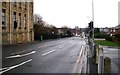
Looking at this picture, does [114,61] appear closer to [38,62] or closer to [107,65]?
[38,62]

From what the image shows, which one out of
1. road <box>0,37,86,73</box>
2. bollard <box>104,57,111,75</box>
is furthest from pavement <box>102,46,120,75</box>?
bollard <box>104,57,111,75</box>

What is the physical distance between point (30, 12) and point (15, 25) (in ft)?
44.5

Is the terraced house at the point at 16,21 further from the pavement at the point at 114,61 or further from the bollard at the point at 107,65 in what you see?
the bollard at the point at 107,65

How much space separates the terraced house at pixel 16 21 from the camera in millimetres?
40438

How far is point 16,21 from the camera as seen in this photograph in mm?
45531

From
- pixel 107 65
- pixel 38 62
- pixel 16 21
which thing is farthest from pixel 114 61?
pixel 16 21

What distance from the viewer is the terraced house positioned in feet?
133

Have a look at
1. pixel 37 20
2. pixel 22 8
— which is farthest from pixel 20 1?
pixel 37 20

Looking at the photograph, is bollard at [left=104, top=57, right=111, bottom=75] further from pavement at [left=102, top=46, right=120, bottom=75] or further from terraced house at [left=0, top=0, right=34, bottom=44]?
terraced house at [left=0, top=0, right=34, bottom=44]

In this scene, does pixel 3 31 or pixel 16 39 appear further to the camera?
pixel 16 39

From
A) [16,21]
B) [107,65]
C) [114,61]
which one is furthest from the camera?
[16,21]

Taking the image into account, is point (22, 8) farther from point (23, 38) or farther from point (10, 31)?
point (10, 31)

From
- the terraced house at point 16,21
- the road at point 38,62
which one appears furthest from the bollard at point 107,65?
the terraced house at point 16,21

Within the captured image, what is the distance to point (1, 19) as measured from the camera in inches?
1540
